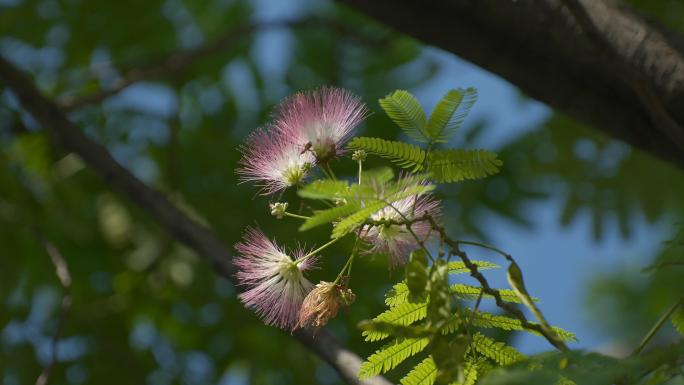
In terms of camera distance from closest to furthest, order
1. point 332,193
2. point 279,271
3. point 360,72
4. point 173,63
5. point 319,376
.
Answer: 1. point 332,193
2. point 279,271
3. point 319,376
4. point 173,63
5. point 360,72

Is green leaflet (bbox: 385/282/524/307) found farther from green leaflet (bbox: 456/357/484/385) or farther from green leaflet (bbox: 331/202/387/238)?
green leaflet (bbox: 331/202/387/238)

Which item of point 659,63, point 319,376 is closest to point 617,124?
point 659,63

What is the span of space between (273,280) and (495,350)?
423 mm

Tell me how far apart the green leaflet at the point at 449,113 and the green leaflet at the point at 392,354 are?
0.37m

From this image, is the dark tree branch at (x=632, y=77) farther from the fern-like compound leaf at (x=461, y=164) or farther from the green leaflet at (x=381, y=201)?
the green leaflet at (x=381, y=201)

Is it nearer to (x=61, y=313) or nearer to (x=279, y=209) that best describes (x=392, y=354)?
(x=279, y=209)

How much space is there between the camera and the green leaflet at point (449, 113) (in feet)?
5.66

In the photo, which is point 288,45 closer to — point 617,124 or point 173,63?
point 173,63

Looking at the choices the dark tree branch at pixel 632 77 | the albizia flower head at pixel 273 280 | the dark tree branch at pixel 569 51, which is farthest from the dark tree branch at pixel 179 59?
the albizia flower head at pixel 273 280

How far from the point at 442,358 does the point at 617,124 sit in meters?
1.10

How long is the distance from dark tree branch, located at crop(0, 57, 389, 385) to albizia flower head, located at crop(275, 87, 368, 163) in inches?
23.7

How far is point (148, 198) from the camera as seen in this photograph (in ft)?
9.61

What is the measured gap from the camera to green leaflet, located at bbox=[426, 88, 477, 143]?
1.73m

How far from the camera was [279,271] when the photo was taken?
181 centimetres
